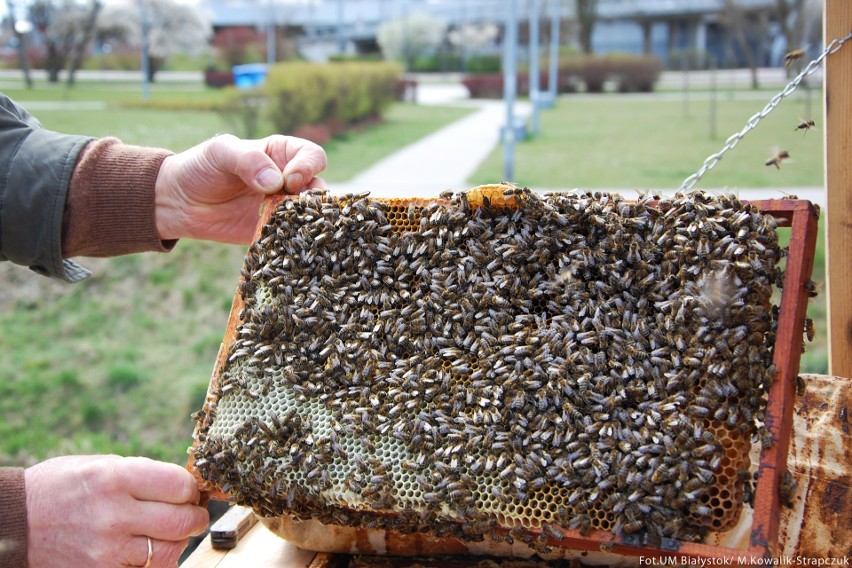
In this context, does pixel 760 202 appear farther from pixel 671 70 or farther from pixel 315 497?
pixel 671 70

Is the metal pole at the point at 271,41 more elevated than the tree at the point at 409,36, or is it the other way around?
the tree at the point at 409,36

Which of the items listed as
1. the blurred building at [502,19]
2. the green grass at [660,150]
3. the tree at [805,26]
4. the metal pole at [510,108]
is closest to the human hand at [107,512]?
the green grass at [660,150]

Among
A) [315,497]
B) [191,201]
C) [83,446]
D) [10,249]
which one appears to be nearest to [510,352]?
[315,497]

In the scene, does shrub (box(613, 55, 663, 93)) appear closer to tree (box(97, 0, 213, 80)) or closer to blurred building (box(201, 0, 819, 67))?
blurred building (box(201, 0, 819, 67))

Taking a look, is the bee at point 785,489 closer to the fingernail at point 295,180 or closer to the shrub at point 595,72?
the fingernail at point 295,180

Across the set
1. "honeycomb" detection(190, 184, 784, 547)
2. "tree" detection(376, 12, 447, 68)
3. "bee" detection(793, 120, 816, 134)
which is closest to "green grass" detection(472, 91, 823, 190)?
"bee" detection(793, 120, 816, 134)

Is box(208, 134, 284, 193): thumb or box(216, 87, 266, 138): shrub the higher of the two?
box(216, 87, 266, 138): shrub

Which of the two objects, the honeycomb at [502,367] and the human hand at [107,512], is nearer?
the honeycomb at [502,367]
